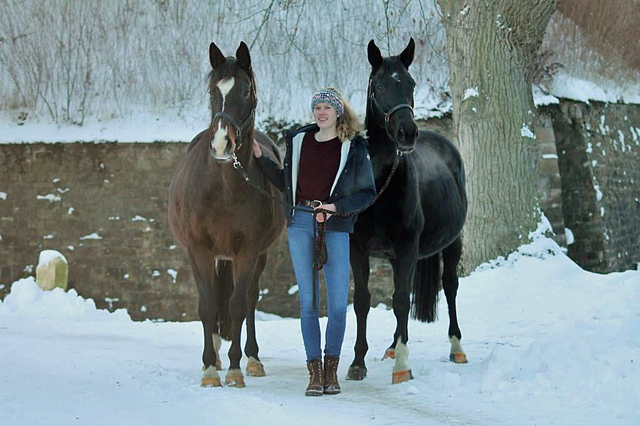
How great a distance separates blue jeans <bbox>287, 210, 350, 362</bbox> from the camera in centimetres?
485

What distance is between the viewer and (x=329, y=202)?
4.87 m

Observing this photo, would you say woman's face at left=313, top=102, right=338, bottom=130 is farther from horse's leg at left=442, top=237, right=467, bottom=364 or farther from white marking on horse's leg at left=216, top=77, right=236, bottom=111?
horse's leg at left=442, top=237, right=467, bottom=364

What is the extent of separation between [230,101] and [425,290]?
279 centimetres

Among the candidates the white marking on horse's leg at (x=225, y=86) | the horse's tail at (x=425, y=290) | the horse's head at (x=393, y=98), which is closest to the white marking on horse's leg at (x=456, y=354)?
the horse's tail at (x=425, y=290)

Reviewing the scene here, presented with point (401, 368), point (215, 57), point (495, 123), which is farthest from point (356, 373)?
point (495, 123)

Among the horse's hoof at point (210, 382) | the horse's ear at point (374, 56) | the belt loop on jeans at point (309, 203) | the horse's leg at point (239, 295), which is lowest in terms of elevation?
the horse's hoof at point (210, 382)

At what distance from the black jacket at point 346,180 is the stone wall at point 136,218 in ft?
28.0

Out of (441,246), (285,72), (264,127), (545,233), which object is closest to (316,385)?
(441,246)

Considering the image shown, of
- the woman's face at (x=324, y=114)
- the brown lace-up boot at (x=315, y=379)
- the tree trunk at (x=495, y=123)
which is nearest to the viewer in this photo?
the brown lace-up boot at (x=315, y=379)

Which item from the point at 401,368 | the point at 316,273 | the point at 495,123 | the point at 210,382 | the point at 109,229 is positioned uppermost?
the point at 495,123

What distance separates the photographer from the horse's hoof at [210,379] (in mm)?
4934

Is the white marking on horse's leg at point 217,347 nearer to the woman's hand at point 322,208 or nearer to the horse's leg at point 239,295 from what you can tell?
the horse's leg at point 239,295

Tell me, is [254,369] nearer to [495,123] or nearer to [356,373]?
[356,373]

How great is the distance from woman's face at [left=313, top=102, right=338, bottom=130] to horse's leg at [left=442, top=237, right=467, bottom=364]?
225cm
